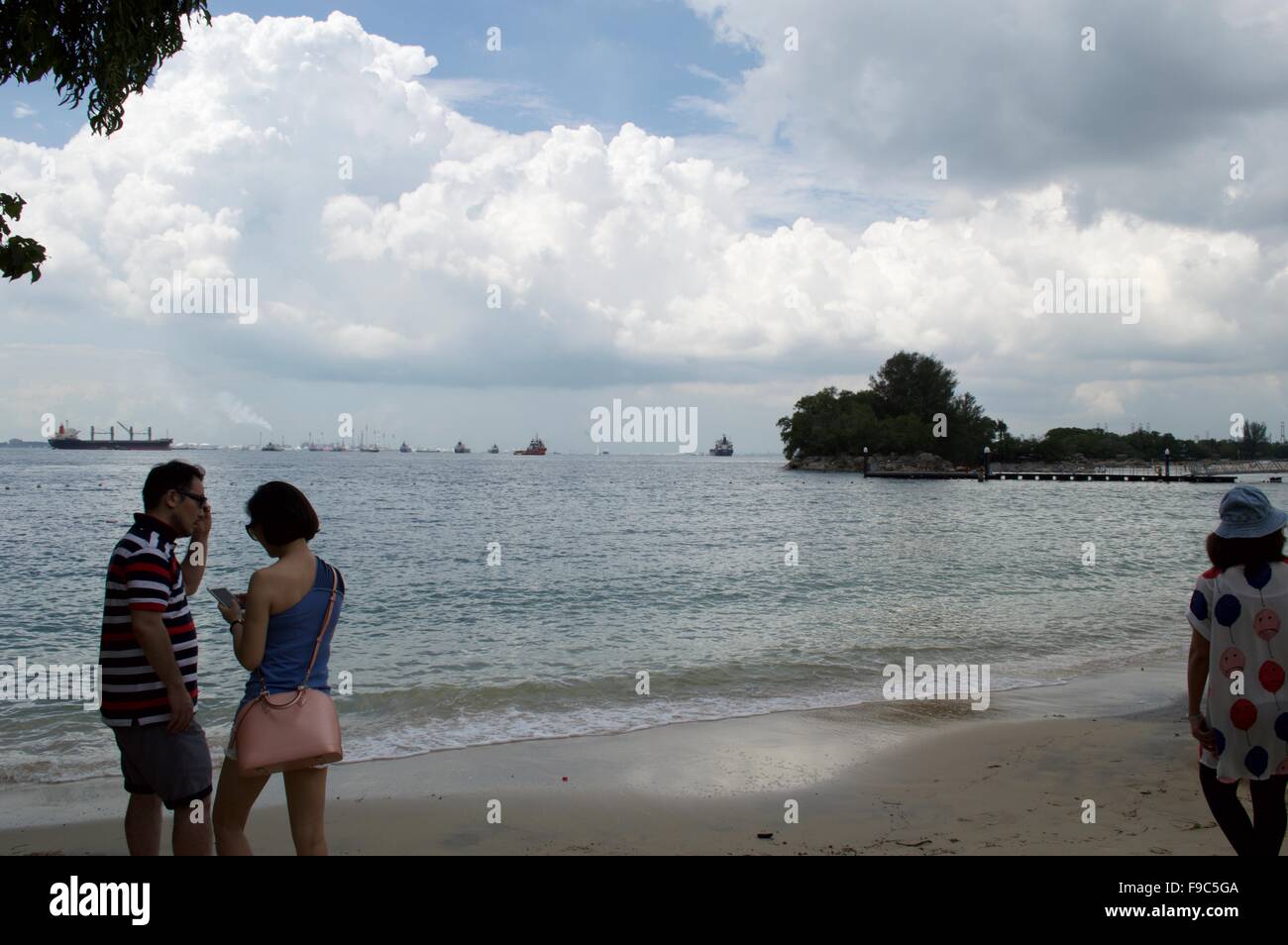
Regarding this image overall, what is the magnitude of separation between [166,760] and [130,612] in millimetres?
763

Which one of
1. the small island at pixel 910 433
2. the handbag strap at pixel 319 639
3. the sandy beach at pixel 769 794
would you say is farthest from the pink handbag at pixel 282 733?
the small island at pixel 910 433

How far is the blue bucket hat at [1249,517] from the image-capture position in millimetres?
4148

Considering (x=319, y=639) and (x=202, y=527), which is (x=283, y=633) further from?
(x=202, y=527)

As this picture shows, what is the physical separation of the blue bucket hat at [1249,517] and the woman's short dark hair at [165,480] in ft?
16.1

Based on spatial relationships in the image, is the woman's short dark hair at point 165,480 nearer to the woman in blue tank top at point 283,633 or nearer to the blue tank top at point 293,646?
the woman in blue tank top at point 283,633

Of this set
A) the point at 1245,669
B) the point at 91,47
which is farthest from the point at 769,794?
the point at 91,47

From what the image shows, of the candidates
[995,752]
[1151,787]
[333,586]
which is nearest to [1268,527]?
[333,586]

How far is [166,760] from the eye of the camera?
4352 mm

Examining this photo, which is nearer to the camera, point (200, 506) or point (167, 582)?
point (167, 582)

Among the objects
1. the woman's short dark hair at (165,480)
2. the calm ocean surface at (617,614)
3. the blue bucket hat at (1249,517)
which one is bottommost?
the calm ocean surface at (617,614)

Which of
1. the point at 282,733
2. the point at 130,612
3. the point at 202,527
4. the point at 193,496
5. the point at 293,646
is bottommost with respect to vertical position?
the point at 282,733
